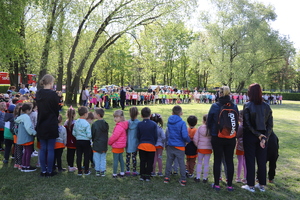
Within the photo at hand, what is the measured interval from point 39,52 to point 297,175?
1938cm

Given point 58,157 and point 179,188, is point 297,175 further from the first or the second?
point 58,157

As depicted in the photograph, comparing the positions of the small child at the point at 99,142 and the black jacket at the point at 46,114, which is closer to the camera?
the black jacket at the point at 46,114

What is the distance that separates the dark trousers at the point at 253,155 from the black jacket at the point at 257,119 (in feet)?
0.45

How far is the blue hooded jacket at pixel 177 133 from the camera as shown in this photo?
4770 mm

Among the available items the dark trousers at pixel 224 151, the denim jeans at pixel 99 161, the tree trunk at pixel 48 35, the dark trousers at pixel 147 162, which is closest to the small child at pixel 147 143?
the dark trousers at pixel 147 162

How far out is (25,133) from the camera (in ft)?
16.9

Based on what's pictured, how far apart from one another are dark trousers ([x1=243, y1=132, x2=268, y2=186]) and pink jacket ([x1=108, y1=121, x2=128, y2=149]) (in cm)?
236

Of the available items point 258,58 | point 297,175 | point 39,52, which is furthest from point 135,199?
point 258,58

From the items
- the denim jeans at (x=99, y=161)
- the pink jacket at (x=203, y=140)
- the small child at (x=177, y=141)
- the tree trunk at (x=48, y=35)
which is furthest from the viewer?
the tree trunk at (x=48, y=35)

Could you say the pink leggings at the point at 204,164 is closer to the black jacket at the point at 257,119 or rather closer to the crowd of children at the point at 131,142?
the crowd of children at the point at 131,142

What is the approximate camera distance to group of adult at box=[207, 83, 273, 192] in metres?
4.46

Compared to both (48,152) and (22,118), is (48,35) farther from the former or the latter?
(48,152)

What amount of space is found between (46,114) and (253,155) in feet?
13.1

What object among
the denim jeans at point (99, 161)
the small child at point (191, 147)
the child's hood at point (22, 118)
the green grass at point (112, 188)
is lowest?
the green grass at point (112, 188)
